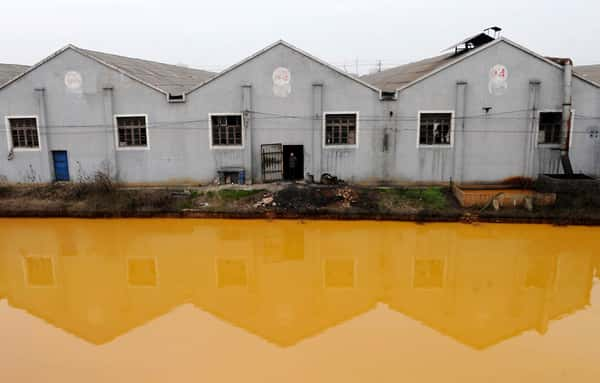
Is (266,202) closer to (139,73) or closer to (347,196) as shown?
(347,196)

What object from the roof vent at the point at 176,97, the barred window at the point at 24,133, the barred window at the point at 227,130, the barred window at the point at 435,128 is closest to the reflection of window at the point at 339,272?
the barred window at the point at 435,128

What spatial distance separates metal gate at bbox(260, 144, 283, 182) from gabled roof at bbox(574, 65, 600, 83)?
1469 cm

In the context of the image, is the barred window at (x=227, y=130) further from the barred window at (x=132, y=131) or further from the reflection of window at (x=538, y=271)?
the reflection of window at (x=538, y=271)

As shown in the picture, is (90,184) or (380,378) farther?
(90,184)

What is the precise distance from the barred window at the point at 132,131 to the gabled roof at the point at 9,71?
701 cm

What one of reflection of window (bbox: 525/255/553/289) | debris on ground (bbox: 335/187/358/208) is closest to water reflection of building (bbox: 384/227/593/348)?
reflection of window (bbox: 525/255/553/289)

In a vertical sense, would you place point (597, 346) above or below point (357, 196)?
below

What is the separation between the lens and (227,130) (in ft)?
62.1

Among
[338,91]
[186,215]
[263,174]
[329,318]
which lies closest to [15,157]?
[186,215]

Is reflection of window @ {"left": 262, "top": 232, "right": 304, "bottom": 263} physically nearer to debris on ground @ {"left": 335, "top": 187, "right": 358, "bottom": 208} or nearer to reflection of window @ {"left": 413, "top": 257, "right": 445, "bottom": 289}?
debris on ground @ {"left": 335, "top": 187, "right": 358, "bottom": 208}

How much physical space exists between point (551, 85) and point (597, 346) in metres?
13.0

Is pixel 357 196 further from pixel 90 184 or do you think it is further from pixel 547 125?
pixel 90 184

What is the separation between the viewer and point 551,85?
1792 centimetres

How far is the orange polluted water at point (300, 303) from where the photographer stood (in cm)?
746
